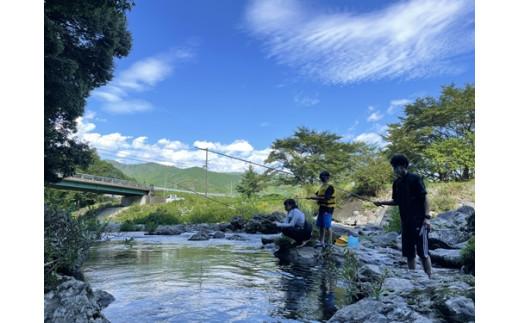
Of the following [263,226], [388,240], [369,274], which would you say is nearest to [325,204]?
[388,240]

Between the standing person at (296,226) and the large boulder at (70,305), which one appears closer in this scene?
the large boulder at (70,305)

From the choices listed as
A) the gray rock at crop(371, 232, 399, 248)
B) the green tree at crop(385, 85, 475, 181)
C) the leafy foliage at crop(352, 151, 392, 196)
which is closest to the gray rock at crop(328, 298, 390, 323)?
the gray rock at crop(371, 232, 399, 248)

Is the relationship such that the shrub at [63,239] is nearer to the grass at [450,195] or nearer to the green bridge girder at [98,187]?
the grass at [450,195]

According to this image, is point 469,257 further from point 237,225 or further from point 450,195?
point 450,195

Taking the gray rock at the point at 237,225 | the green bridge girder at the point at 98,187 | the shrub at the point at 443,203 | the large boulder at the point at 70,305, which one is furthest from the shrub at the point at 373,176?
the large boulder at the point at 70,305

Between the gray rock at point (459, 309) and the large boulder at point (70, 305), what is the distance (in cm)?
223

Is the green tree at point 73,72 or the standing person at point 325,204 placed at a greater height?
the green tree at point 73,72

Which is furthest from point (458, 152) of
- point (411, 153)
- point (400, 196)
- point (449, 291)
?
point (449, 291)

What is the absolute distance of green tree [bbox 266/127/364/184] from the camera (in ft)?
93.4

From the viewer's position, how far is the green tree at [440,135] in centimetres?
1767

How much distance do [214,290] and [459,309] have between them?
2.38 meters

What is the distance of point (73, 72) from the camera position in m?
10.0
